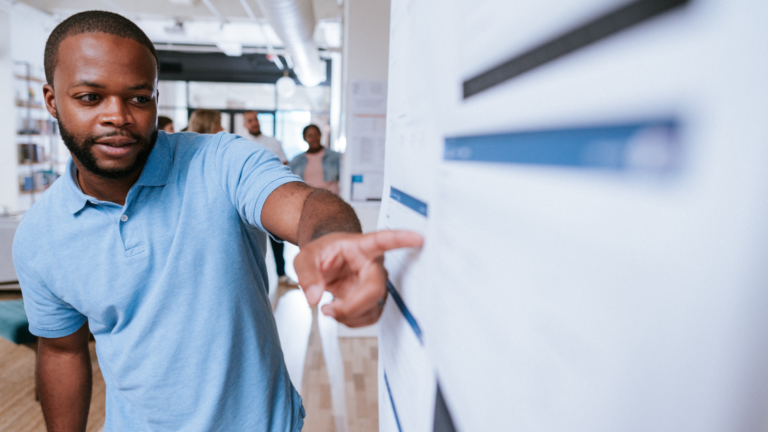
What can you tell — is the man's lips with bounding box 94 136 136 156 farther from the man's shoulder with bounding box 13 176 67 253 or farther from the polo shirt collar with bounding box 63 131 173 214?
the man's shoulder with bounding box 13 176 67 253

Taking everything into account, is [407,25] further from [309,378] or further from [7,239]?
[7,239]

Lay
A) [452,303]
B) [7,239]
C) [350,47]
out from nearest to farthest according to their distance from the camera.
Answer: [452,303], [350,47], [7,239]

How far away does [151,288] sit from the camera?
38.5 inches

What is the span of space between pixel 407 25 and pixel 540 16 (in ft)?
1.02

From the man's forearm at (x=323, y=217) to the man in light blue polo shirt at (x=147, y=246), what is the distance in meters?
0.17

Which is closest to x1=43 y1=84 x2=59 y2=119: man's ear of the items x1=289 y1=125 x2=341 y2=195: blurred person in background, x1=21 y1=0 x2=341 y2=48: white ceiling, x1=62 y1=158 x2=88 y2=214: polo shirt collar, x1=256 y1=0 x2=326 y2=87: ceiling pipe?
x1=62 y1=158 x2=88 y2=214: polo shirt collar

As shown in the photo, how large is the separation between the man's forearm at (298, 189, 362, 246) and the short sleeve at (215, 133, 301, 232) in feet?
0.41

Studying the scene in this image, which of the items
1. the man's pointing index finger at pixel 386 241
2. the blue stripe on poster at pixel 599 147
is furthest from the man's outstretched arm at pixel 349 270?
the blue stripe on poster at pixel 599 147

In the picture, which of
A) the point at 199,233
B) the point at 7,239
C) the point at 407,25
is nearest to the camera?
the point at 407,25

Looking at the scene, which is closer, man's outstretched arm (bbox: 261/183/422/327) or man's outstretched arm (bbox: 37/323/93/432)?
man's outstretched arm (bbox: 261/183/422/327)

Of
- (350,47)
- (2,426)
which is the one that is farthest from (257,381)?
(350,47)

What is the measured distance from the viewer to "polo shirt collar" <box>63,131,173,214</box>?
969 millimetres

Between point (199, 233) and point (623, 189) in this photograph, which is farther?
point (199, 233)

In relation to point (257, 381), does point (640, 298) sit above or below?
above
